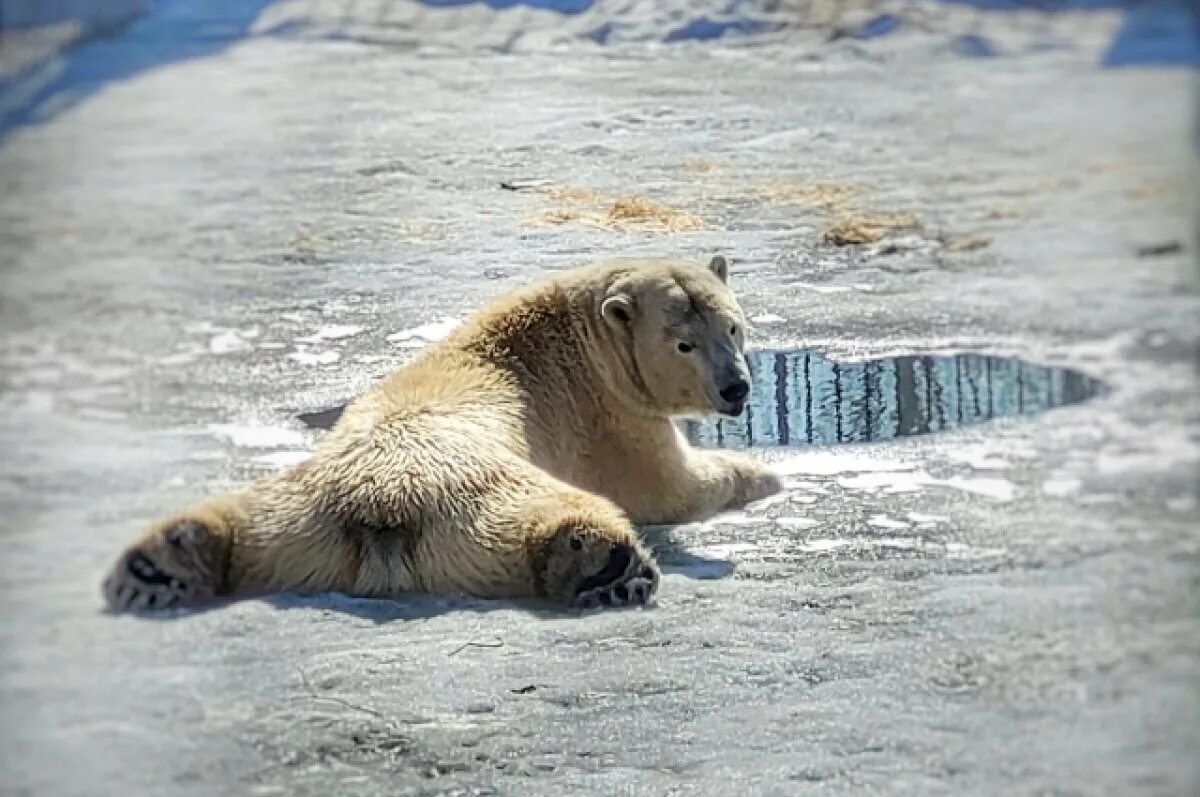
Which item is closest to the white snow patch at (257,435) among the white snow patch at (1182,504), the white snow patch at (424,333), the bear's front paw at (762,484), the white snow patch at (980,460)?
the white snow patch at (424,333)

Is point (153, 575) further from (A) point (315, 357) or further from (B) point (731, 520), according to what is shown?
(B) point (731, 520)

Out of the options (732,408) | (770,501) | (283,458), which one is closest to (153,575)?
(283,458)

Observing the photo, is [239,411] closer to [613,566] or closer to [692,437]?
[613,566]

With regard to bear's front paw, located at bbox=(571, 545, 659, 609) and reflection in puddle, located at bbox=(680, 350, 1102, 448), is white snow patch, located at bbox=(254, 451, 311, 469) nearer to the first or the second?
bear's front paw, located at bbox=(571, 545, 659, 609)

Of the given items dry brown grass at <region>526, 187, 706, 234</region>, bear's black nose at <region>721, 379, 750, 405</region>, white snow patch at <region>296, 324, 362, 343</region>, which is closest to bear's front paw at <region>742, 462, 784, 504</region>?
bear's black nose at <region>721, 379, 750, 405</region>

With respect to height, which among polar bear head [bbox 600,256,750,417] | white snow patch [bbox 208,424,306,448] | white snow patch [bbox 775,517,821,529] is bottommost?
white snow patch [bbox 775,517,821,529]

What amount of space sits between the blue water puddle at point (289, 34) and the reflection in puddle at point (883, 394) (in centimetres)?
52

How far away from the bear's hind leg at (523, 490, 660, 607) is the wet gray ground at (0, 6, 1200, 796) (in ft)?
0.26

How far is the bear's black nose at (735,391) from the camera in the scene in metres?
2.67

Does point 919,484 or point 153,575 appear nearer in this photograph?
point 153,575

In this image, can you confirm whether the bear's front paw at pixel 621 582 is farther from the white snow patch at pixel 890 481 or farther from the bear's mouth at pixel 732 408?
the white snow patch at pixel 890 481

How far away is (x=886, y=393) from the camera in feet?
8.91

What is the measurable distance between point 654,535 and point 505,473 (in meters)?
0.38

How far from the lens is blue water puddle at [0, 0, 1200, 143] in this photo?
2.32 metres
